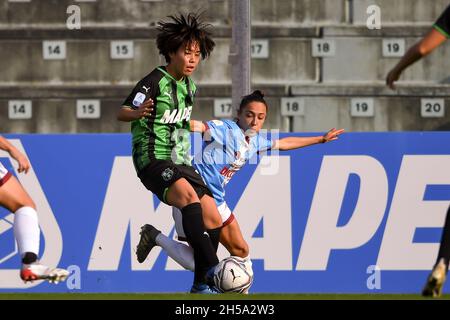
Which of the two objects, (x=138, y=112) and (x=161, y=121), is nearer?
(x=138, y=112)

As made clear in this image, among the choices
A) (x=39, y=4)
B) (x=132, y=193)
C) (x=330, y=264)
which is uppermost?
(x=39, y=4)

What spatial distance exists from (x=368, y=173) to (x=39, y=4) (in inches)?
239

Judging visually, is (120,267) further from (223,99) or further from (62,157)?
(223,99)

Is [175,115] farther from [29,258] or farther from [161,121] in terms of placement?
[29,258]

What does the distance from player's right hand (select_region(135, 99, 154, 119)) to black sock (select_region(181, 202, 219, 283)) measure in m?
0.82

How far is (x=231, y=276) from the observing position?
8.98 m

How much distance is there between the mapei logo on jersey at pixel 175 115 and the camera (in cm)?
908

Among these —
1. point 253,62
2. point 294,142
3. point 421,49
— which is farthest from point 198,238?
point 253,62

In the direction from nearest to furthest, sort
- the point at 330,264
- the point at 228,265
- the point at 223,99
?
the point at 228,265 → the point at 330,264 → the point at 223,99

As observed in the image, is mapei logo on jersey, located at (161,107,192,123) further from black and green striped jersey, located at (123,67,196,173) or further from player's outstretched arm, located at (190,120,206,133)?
player's outstretched arm, located at (190,120,206,133)

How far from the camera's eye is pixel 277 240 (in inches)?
441

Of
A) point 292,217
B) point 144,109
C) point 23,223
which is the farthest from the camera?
point 292,217

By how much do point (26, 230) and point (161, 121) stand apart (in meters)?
1.59
